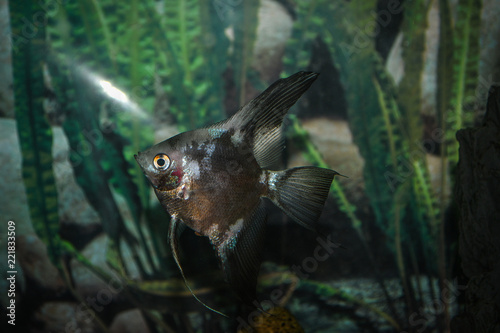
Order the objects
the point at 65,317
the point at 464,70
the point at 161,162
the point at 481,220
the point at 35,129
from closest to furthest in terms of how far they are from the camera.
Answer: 1. the point at 161,162
2. the point at 481,220
3. the point at 464,70
4. the point at 35,129
5. the point at 65,317

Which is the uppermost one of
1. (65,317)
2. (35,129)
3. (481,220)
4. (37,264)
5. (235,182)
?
(35,129)

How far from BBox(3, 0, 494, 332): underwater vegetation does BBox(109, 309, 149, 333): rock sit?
0.49 ft

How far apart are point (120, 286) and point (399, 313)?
190cm

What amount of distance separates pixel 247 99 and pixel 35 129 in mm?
1466

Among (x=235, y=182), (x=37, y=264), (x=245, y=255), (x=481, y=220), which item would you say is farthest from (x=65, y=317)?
(x=481, y=220)

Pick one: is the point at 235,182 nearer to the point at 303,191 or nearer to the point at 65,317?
the point at 303,191

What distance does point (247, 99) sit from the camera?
6.52 feet

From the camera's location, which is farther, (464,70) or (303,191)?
(464,70)

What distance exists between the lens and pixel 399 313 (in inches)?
77.8

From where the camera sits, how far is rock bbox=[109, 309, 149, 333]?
2.13 metres

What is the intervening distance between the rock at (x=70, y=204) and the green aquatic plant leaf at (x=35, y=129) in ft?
0.12

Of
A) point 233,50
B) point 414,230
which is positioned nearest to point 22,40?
point 233,50

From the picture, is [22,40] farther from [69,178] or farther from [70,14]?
[69,178]

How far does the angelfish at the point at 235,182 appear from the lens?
3.04ft
